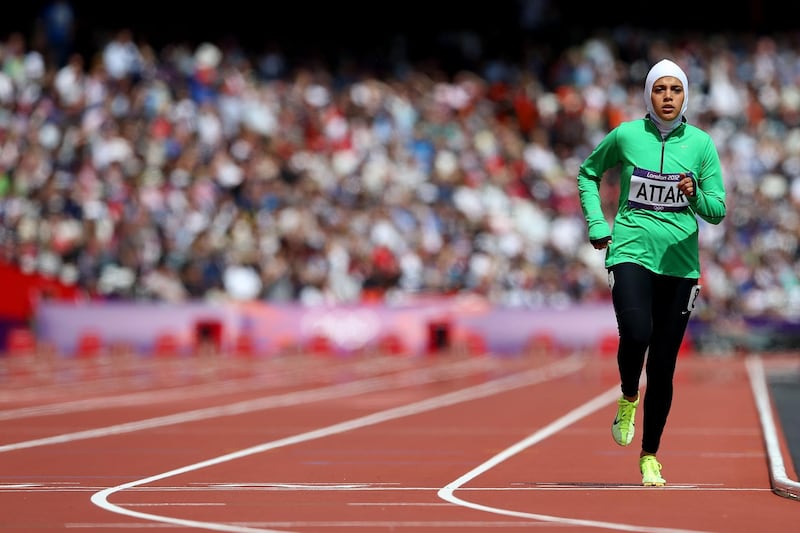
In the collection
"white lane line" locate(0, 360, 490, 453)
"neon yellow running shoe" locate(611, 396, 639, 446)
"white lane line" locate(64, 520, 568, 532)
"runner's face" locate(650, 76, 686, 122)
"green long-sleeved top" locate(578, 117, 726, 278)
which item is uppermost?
"runner's face" locate(650, 76, 686, 122)

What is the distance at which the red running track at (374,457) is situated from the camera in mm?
7492

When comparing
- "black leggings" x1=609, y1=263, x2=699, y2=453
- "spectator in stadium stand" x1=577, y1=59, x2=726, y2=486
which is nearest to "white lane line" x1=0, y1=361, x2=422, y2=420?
"black leggings" x1=609, y1=263, x2=699, y2=453

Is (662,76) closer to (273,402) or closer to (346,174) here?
(273,402)

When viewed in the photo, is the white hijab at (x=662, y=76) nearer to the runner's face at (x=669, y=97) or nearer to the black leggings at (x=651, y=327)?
the runner's face at (x=669, y=97)

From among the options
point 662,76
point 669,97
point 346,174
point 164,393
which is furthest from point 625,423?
point 346,174

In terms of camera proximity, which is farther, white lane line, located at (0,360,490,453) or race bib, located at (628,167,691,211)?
white lane line, located at (0,360,490,453)

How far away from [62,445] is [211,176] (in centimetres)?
1945

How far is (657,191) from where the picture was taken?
877 cm

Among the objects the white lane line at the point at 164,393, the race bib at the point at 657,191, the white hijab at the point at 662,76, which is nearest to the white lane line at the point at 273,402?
the white lane line at the point at 164,393

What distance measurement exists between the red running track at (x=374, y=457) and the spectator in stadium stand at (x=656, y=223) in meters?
0.79

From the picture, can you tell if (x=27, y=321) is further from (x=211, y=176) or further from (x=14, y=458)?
(x=14, y=458)

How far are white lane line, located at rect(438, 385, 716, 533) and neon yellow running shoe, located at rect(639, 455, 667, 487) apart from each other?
3.31 feet

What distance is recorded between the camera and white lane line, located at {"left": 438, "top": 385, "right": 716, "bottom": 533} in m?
6.99

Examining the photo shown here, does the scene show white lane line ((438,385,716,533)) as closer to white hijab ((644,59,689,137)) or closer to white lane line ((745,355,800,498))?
white lane line ((745,355,800,498))
